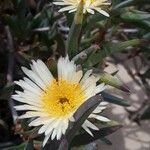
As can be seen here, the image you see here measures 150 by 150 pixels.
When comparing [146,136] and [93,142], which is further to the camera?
[146,136]

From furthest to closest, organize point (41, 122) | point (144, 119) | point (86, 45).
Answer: point (144, 119) → point (86, 45) → point (41, 122)

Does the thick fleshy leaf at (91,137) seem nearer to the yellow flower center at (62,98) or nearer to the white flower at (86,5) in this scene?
the yellow flower center at (62,98)

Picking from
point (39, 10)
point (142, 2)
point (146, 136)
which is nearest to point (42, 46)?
point (39, 10)

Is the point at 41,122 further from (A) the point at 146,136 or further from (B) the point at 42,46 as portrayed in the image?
(A) the point at 146,136

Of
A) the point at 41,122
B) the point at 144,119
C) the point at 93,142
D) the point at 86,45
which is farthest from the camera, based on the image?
the point at 144,119

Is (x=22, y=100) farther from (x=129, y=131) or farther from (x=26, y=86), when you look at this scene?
(x=129, y=131)

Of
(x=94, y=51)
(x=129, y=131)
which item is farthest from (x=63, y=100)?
(x=129, y=131)
